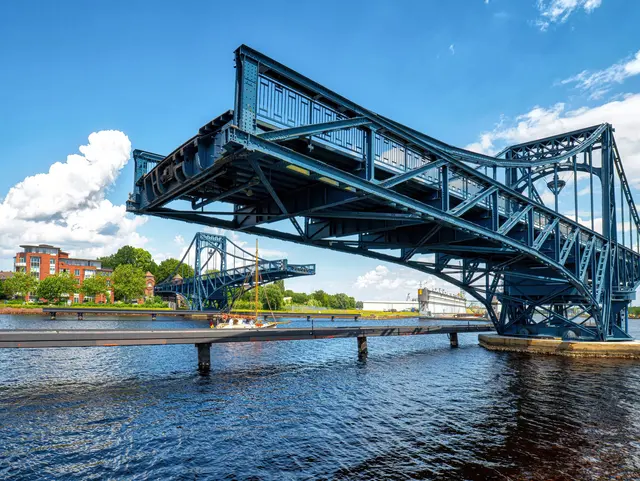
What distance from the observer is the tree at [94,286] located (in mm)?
108625

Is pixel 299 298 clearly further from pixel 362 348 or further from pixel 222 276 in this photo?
pixel 362 348

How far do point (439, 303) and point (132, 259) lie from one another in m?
114

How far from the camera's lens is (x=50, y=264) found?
409ft

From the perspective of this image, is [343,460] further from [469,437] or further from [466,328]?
[466,328]

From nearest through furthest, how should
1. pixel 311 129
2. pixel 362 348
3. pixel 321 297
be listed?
1. pixel 311 129
2. pixel 362 348
3. pixel 321 297

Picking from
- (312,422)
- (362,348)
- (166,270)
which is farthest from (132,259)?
(312,422)

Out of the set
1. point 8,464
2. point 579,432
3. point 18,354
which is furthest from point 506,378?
point 18,354

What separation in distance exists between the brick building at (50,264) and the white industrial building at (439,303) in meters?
95.4

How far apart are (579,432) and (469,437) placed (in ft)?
14.6

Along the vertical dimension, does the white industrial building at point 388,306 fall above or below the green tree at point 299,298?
below

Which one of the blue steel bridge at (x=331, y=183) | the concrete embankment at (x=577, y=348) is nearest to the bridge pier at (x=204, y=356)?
the blue steel bridge at (x=331, y=183)

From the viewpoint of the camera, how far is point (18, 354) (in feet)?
107

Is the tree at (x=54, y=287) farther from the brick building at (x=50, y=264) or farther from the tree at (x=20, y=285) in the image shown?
the brick building at (x=50, y=264)

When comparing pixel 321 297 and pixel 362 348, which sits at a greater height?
pixel 321 297
